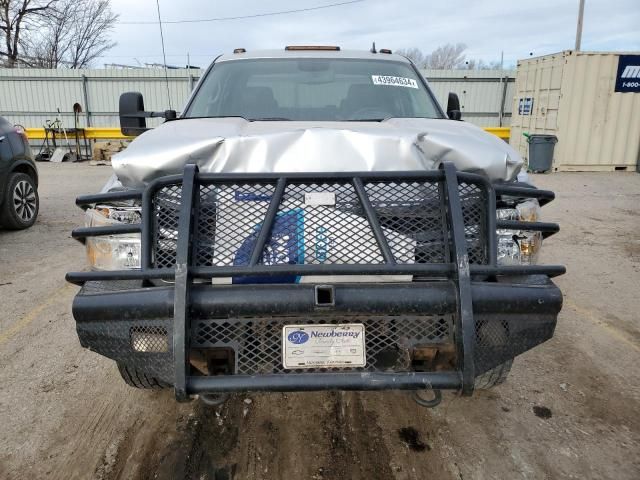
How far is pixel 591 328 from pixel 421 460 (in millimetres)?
2279

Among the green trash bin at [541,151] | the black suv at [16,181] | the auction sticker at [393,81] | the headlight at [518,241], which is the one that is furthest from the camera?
the green trash bin at [541,151]

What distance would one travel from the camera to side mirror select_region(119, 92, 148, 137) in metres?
3.76

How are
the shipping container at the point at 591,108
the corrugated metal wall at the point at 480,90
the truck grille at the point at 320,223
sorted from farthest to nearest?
1. the corrugated metal wall at the point at 480,90
2. the shipping container at the point at 591,108
3. the truck grille at the point at 320,223

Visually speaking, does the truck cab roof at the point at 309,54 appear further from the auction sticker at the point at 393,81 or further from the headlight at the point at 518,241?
the headlight at the point at 518,241

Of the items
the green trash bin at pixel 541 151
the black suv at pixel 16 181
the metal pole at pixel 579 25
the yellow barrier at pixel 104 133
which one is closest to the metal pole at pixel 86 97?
the yellow barrier at pixel 104 133

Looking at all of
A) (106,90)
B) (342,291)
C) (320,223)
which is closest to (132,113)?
(320,223)

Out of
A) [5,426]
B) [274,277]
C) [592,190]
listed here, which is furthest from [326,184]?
[592,190]

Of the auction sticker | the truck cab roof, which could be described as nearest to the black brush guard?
the auction sticker

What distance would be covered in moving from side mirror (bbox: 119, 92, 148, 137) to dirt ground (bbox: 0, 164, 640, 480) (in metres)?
1.63

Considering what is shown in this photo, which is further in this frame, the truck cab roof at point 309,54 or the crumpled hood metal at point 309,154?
the truck cab roof at point 309,54

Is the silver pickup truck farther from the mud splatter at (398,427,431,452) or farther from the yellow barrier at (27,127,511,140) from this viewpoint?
the yellow barrier at (27,127,511,140)

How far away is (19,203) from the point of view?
673 cm

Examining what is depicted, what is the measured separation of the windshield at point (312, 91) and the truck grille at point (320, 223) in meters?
1.34

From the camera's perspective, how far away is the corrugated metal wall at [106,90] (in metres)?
17.9
